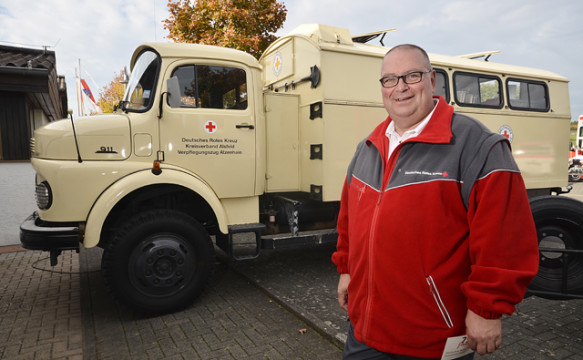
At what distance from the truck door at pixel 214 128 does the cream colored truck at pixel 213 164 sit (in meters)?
0.01

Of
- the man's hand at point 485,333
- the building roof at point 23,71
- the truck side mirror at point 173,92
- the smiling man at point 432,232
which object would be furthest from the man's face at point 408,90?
the building roof at point 23,71

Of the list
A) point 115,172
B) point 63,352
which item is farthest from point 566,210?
point 63,352

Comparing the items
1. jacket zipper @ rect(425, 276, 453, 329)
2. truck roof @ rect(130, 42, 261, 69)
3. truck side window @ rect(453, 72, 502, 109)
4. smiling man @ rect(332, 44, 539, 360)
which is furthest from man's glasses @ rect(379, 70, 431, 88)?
truck side window @ rect(453, 72, 502, 109)

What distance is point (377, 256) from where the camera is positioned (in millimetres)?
1549

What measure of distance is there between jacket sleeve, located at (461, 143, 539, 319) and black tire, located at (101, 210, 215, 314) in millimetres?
3182

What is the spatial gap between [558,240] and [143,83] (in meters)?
4.52

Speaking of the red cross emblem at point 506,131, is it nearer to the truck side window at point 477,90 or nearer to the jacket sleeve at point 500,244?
the truck side window at point 477,90

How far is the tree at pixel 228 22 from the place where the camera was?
36.2 ft

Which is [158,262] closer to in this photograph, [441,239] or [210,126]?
[210,126]

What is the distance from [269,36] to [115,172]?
949 cm

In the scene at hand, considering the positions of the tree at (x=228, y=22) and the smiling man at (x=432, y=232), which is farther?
the tree at (x=228, y=22)

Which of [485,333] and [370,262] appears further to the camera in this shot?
[370,262]

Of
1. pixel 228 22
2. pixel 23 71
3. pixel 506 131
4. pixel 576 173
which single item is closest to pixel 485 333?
pixel 506 131

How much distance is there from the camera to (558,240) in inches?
133
